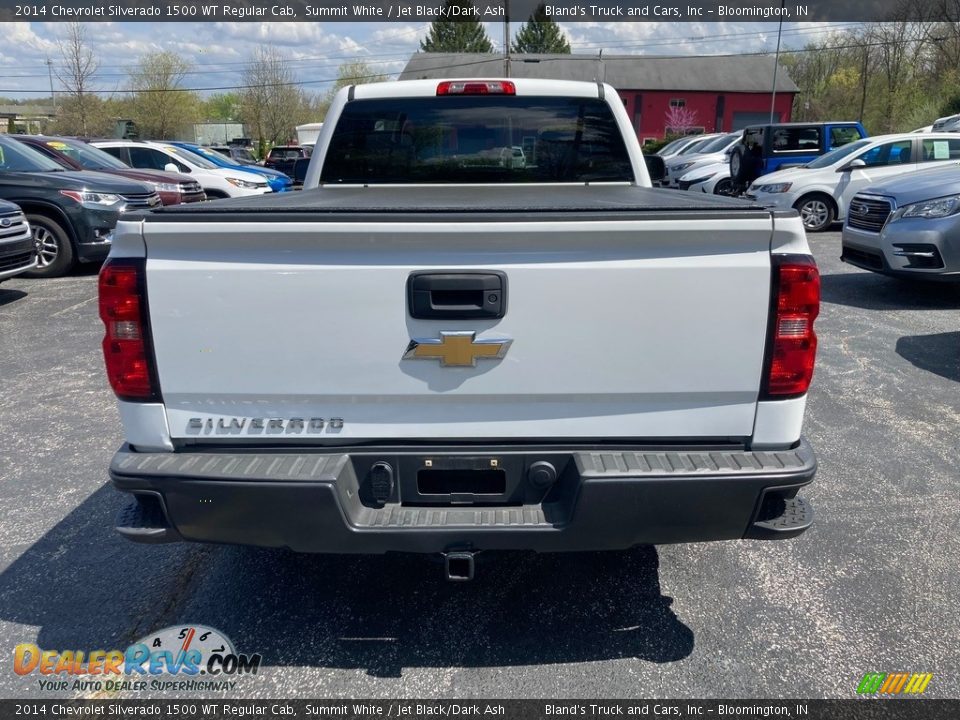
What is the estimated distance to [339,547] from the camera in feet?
8.05

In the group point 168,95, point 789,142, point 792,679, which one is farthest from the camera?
point 168,95

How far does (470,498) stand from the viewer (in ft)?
8.24

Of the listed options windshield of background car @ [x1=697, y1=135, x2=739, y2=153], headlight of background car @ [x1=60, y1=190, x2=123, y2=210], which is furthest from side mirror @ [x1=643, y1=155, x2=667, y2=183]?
windshield of background car @ [x1=697, y1=135, x2=739, y2=153]

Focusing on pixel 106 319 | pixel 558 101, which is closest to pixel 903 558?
pixel 558 101

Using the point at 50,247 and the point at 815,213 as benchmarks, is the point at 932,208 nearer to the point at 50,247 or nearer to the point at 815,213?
the point at 815,213

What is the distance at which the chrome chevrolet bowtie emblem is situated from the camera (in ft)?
7.76

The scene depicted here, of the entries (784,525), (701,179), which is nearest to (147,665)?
(784,525)

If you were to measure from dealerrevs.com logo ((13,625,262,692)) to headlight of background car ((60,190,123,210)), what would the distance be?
8274 millimetres

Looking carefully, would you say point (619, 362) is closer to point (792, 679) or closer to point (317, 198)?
point (792, 679)

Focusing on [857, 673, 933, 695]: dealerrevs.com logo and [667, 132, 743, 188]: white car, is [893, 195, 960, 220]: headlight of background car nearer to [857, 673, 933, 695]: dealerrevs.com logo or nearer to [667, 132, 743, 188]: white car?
[857, 673, 933, 695]: dealerrevs.com logo

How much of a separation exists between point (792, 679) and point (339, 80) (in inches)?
3103

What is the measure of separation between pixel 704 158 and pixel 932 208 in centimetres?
1246

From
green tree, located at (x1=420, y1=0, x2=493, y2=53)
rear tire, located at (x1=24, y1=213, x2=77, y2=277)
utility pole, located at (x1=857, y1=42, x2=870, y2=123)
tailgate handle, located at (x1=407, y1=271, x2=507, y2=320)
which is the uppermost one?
green tree, located at (x1=420, y1=0, x2=493, y2=53)

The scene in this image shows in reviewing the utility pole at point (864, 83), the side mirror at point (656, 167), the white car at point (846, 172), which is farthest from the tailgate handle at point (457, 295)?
the utility pole at point (864, 83)
